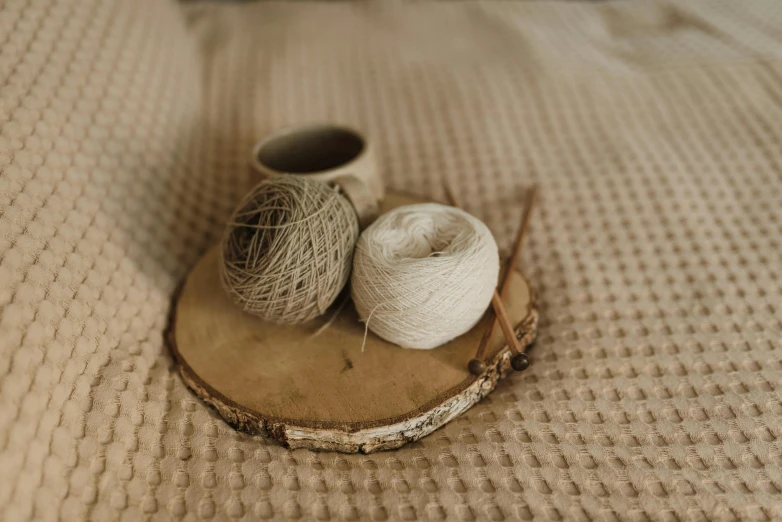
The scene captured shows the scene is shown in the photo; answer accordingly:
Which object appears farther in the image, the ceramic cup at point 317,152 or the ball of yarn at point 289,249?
the ceramic cup at point 317,152

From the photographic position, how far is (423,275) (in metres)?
0.56

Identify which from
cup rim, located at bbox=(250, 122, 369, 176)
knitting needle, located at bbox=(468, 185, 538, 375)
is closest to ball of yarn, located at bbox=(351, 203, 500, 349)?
knitting needle, located at bbox=(468, 185, 538, 375)

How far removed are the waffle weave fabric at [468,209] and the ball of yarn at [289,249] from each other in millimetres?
137

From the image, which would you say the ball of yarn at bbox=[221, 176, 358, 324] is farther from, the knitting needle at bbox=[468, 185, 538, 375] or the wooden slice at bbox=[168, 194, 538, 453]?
the knitting needle at bbox=[468, 185, 538, 375]

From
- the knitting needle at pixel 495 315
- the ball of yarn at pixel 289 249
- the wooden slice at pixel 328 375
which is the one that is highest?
the ball of yarn at pixel 289 249

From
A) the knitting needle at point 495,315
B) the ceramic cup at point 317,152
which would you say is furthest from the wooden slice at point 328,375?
the ceramic cup at point 317,152

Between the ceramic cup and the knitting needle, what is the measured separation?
0.65ft

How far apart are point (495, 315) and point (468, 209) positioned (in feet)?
0.84

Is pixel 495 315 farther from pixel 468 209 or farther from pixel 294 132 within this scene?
pixel 294 132

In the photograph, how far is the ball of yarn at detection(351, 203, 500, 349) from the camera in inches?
22.3

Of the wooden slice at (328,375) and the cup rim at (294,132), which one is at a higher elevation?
the cup rim at (294,132)

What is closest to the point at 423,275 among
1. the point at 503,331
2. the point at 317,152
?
the point at 503,331

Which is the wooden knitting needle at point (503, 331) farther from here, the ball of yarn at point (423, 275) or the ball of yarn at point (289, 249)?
the ball of yarn at point (289, 249)

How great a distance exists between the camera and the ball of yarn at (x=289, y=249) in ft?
1.90
